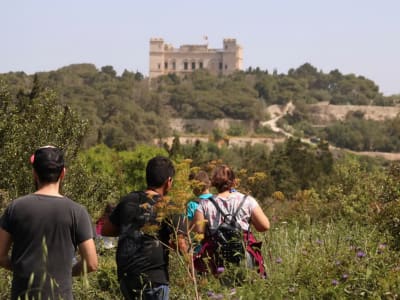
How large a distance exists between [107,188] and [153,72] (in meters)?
146

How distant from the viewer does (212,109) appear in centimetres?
10550

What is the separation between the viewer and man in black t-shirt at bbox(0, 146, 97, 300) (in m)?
3.66

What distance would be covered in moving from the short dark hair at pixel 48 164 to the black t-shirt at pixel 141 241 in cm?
67

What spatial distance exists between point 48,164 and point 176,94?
360ft

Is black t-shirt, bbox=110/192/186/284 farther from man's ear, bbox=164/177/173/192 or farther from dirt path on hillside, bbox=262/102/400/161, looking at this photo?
dirt path on hillside, bbox=262/102/400/161

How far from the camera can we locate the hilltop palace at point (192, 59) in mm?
158625

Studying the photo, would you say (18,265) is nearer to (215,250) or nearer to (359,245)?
(215,250)

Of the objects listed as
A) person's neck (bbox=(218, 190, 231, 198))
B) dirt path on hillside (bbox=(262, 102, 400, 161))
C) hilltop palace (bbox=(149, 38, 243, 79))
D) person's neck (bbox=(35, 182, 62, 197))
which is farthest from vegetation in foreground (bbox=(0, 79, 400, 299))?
hilltop palace (bbox=(149, 38, 243, 79))

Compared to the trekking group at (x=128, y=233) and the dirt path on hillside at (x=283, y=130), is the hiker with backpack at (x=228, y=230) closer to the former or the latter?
the trekking group at (x=128, y=233)

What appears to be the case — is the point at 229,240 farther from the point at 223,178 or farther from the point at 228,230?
the point at 223,178

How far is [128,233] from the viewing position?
431 cm

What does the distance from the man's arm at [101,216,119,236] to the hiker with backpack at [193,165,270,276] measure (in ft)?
1.71

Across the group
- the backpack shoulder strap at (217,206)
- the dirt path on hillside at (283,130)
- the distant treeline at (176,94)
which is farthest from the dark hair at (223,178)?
the dirt path on hillside at (283,130)

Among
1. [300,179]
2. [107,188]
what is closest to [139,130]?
[300,179]
